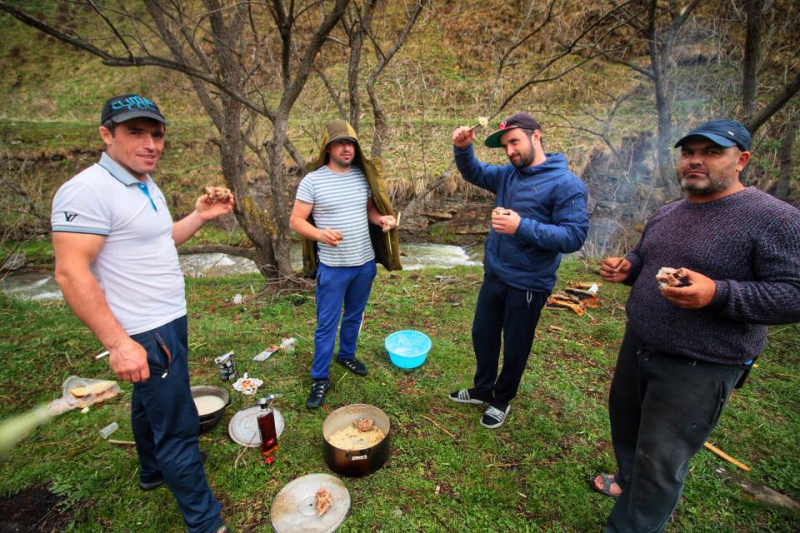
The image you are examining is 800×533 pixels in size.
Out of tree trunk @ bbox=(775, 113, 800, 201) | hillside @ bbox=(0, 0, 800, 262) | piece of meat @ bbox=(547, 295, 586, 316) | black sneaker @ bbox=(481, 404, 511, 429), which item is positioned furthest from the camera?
hillside @ bbox=(0, 0, 800, 262)

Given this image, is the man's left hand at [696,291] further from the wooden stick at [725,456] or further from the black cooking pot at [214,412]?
the black cooking pot at [214,412]

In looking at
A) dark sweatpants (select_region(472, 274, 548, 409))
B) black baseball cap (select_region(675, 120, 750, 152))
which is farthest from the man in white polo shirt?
black baseball cap (select_region(675, 120, 750, 152))

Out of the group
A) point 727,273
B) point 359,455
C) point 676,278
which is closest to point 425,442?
point 359,455

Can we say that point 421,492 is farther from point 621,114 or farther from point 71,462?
point 621,114

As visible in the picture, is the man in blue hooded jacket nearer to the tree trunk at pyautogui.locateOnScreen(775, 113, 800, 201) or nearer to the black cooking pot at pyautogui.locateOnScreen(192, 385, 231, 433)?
the black cooking pot at pyautogui.locateOnScreen(192, 385, 231, 433)

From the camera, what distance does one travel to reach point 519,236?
236cm

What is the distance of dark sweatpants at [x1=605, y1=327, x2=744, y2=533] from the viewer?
169 cm

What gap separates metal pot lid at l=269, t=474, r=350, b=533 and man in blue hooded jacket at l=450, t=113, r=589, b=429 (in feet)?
4.04

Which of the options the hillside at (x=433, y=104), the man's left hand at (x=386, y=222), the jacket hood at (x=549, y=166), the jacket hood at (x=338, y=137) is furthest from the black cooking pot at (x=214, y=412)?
the hillside at (x=433, y=104)

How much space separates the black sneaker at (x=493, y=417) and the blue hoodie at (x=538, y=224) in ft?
3.51

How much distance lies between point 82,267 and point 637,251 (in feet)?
8.93

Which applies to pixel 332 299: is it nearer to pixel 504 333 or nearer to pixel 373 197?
pixel 373 197

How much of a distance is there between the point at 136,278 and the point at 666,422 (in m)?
2.54

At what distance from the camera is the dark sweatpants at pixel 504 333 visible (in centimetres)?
261
